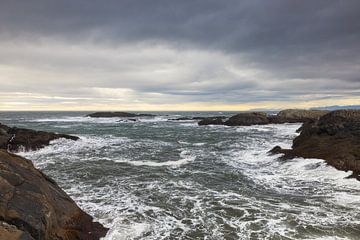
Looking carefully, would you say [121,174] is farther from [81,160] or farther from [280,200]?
[280,200]

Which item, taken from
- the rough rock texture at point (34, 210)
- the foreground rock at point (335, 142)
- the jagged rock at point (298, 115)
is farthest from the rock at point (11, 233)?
the jagged rock at point (298, 115)

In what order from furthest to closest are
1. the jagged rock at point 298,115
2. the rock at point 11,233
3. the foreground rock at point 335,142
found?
1. the jagged rock at point 298,115
2. the foreground rock at point 335,142
3. the rock at point 11,233

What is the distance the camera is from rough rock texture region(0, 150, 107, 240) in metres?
6.15

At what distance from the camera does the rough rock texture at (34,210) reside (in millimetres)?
6148

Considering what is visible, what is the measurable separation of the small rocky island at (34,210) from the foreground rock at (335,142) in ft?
42.0

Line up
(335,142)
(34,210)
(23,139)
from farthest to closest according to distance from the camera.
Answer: (23,139)
(335,142)
(34,210)

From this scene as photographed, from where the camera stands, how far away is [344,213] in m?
9.83

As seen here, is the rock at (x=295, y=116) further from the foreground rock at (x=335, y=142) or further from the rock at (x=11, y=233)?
the rock at (x=11, y=233)

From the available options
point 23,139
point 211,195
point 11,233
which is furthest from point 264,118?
point 11,233

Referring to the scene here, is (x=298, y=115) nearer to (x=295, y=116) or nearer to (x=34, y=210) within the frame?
(x=295, y=116)

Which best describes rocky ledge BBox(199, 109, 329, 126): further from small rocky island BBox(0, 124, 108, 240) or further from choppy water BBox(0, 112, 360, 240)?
small rocky island BBox(0, 124, 108, 240)

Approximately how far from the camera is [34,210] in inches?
262

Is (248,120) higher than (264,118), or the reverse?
(264,118)

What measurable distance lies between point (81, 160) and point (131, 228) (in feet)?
40.5
